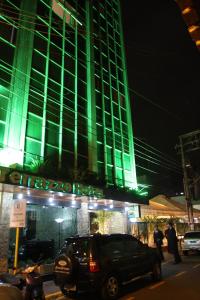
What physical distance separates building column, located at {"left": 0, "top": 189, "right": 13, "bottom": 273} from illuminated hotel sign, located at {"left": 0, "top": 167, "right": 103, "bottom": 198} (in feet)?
5.77

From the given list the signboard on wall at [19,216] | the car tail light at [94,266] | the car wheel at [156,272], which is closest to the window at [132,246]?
the car wheel at [156,272]

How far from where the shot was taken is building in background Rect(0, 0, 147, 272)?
52.7ft

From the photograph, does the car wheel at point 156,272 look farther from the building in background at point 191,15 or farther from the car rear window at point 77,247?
the building in background at point 191,15

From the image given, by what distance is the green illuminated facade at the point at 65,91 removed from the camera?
1761cm

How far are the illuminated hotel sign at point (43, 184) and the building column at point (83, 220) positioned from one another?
99.3 inches

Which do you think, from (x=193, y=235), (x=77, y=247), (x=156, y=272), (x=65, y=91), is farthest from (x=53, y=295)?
(x=65, y=91)

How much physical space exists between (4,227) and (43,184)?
268cm

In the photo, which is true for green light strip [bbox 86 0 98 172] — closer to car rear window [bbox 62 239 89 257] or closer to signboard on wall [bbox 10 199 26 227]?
signboard on wall [bbox 10 199 26 227]

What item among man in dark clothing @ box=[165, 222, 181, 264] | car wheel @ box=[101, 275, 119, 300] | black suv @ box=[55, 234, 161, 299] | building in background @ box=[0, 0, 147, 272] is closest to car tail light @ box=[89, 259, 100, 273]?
black suv @ box=[55, 234, 161, 299]

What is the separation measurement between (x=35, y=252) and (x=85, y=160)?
8019 millimetres

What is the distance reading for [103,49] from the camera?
29750mm

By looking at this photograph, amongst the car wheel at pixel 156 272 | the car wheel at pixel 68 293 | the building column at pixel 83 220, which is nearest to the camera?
the car wheel at pixel 68 293

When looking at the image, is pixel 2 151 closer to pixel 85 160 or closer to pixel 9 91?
pixel 9 91

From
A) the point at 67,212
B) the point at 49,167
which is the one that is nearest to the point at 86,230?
the point at 67,212
